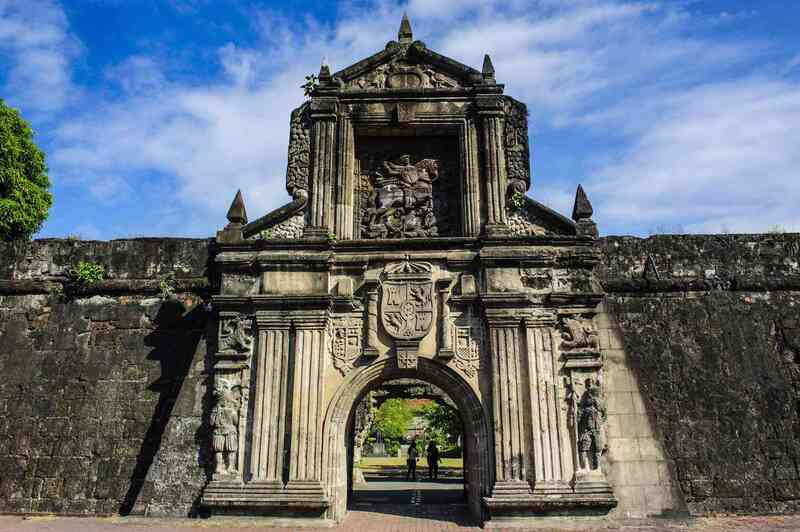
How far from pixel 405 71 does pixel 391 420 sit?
110 ft

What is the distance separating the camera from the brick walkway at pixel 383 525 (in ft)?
29.6

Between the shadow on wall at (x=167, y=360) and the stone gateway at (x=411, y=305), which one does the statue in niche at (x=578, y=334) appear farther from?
the shadow on wall at (x=167, y=360)

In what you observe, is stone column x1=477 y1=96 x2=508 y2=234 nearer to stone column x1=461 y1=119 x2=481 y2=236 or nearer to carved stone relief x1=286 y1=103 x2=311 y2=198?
stone column x1=461 y1=119 x2=481 y2=236

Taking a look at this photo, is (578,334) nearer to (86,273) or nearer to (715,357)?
(715,357)

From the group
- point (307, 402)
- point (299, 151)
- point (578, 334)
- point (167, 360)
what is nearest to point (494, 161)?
point (578, 334)

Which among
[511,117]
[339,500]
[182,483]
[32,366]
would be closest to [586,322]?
[511,117]

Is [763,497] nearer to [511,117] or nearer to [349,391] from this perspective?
[349,391]

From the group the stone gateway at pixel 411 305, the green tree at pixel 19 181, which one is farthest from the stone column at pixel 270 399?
the green tree at pixel 19 181

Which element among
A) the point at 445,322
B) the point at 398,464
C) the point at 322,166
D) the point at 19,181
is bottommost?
the point at 398,464

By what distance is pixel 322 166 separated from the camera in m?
11.2

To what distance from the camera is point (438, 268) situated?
416 inches

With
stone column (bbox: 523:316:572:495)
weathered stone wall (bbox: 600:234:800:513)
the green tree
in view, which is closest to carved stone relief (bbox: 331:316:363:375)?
stone column (bbox: 523:316:572:495)

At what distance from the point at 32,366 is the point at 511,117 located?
10640 mm

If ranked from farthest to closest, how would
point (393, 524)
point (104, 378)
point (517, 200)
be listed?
point (104, 378), point (517, 200), point (393, 524)
